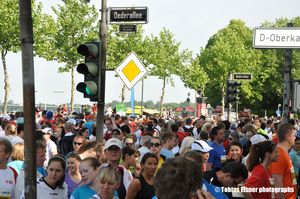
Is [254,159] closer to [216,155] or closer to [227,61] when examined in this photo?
[216,155]

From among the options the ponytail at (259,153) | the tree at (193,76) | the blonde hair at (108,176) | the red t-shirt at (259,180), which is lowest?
the red t-shirt at (259,180)

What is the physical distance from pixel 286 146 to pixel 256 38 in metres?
1.93

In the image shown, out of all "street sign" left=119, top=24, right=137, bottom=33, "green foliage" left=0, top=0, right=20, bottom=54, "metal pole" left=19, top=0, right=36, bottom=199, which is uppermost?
"green foliage" left=0, top=0, right=20, bottom=54

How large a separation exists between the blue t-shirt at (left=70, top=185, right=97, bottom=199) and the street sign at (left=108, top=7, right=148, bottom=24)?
5.46 meters

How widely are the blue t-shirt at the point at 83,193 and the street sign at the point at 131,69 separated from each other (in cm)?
498

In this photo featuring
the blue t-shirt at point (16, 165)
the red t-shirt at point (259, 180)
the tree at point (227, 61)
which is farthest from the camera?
the tree at point (227, 61)

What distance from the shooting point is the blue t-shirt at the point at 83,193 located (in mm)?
6480

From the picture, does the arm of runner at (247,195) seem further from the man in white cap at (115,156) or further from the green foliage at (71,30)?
the green foliage at (71,30)

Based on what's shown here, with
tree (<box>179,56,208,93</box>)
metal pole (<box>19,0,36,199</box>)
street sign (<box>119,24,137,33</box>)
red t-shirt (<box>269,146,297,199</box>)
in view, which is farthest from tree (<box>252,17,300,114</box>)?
metal pole (<box>19,0,36,199</box>)

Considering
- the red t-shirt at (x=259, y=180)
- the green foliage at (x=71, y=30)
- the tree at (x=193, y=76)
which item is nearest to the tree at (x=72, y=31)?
the green foliage at (x=71, y=30)

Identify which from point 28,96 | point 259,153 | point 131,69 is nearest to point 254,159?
point 259,153

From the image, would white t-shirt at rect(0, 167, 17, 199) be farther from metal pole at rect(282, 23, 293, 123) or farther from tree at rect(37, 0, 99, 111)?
tree at rect(37, 0, 99, 111)

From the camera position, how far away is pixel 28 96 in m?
4.84

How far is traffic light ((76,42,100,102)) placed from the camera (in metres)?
10.4
